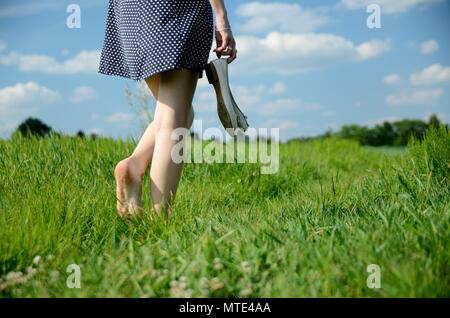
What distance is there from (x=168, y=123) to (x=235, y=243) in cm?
73

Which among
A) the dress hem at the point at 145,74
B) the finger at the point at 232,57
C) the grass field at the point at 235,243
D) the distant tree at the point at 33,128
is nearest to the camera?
the grass field at the point at 235,243

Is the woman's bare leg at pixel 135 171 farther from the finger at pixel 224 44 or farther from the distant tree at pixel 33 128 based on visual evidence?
the distant tree at pixel 33 128

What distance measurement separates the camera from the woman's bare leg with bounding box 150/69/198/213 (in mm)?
2471

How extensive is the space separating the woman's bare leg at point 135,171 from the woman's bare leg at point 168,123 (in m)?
0.05

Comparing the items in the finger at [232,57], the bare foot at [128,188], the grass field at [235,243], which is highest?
the finger at [232,57]

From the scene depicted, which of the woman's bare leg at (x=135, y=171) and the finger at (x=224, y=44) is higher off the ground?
the finger at (x=224, y=44)

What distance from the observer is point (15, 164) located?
11.8 ft

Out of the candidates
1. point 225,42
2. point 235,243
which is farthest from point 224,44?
point 235,243

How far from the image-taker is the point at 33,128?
4895 mm

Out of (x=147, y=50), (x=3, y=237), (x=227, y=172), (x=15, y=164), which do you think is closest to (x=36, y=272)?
(x=3, y=237)

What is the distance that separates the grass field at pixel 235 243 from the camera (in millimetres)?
1710

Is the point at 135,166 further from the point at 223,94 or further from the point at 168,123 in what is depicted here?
the point at 223,94

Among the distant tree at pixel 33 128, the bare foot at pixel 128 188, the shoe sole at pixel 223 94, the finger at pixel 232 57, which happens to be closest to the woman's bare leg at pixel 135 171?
the bare foot at pixel 128 188

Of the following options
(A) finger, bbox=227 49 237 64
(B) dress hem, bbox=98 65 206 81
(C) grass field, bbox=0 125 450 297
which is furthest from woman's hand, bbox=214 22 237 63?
(C) grass field, bbox=0 125 450 297
